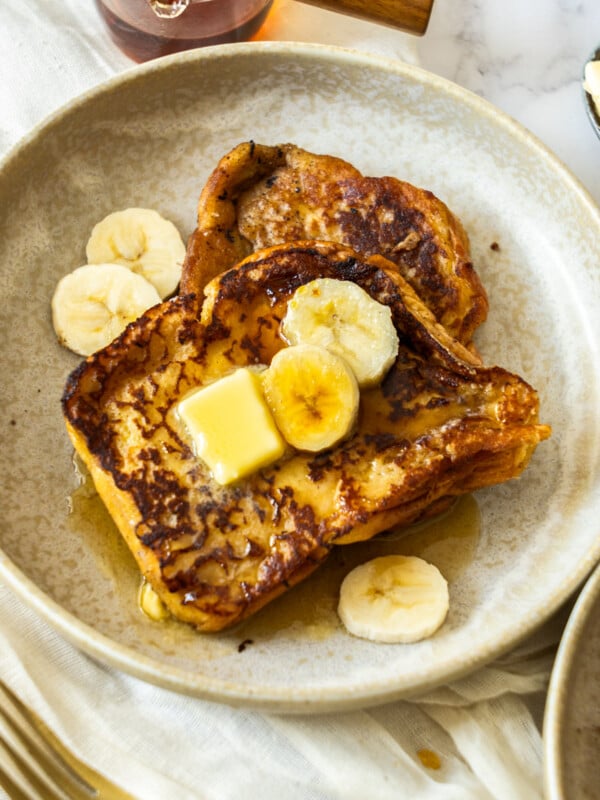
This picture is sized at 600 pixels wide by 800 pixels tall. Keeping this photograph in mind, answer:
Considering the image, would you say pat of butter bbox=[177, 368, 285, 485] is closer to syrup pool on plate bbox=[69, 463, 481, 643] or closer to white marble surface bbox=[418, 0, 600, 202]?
syrup pool on plate bbox=[69, 463, 481, 643]

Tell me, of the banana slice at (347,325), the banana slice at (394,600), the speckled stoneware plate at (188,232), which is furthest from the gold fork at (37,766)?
the banana slice at (347,325)

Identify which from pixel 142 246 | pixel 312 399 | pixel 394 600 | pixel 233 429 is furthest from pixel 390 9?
pixel 394 600

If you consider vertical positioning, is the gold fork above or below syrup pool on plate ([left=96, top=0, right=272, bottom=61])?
below

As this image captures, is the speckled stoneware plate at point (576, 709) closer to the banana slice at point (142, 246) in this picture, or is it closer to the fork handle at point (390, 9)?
the banana slice at point (142, 246)

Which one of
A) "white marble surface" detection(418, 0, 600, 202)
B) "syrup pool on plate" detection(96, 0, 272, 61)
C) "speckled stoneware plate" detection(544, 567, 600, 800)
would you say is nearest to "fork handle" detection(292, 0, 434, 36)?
"syrup pool on plate" detection(96, 0, 272, 61)

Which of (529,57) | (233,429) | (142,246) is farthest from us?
(529,57)

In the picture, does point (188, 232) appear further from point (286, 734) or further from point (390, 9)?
point (286, 734)
